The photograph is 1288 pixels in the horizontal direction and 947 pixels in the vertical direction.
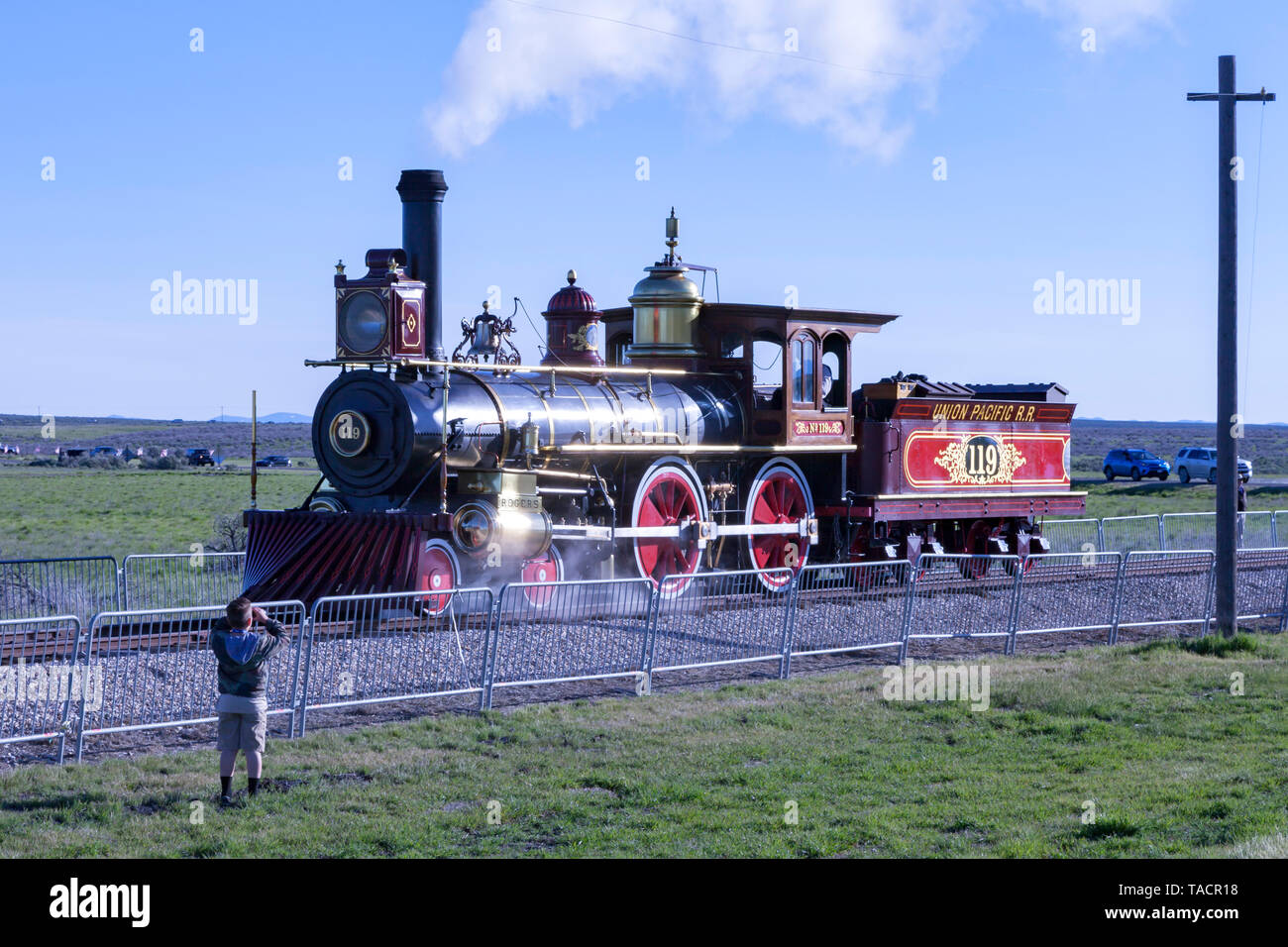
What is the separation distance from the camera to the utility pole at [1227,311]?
14.6 m

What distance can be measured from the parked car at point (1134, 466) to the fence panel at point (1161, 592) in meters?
47.1

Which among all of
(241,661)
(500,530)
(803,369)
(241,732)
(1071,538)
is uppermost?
(803,369)

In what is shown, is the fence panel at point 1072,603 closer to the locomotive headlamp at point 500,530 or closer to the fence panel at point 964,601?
the fence panel at point 964,601

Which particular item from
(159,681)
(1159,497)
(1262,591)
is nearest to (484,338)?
(159,681)

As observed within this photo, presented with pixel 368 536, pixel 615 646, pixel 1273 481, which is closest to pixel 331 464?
pixel 368 536

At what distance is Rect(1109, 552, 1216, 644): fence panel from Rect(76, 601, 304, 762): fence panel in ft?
30.8

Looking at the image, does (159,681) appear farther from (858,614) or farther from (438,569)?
(858,614)

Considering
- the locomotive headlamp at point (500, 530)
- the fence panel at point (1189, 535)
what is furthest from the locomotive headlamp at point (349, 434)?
the fence panel at point (1189, 535)

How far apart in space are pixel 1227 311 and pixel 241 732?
10949 mm

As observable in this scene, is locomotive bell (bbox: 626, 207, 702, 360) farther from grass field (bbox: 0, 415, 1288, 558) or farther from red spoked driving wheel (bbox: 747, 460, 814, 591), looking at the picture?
grass field (bbox: 0, 415, 1288, 558)

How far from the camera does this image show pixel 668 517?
17141 mm

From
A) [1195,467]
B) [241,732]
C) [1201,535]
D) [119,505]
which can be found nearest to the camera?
[241,732]

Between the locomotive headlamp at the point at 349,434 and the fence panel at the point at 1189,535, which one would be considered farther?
the fence panel at the point at 1189,535
